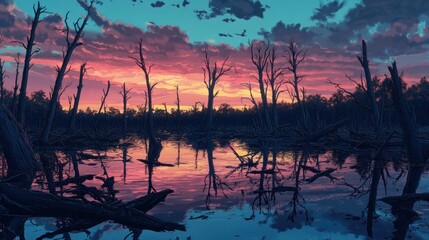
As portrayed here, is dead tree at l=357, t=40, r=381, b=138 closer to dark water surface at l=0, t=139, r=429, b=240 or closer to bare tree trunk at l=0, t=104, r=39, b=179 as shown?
dark water surface at l=0, t=139, r=429, b=240

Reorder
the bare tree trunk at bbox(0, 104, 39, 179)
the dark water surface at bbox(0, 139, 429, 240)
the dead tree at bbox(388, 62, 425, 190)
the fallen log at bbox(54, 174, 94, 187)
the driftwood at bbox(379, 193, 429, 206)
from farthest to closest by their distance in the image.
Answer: the dead tree at bbox(388, 62, 425, 190)
the bare tree trunk at bbox(0, 104, 39, 179)
the fallen log at bbox(54, 174, 94, 187)
the driftwood at bbox(379, 193, 429, 206)
the dark water surface at bbox(0, 139, 429, 240)

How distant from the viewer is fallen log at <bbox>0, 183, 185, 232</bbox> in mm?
3990

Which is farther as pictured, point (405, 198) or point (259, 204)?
point (259, 204)

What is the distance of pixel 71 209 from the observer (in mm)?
4152

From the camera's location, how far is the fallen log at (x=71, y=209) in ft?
13.1

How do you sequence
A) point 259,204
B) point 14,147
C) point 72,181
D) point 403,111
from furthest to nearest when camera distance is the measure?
point 403,111
point 14,147
point 72,181
point 259,204

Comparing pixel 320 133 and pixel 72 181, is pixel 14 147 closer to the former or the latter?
pixel 72 181

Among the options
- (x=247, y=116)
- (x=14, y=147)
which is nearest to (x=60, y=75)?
(x=14, y=147)

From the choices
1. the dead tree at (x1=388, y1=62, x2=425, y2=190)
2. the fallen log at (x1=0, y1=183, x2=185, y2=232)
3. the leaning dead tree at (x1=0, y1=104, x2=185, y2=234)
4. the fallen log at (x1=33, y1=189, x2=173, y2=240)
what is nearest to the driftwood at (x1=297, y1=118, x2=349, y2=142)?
the dead tree at (x1=388, y1=62, x2=425, y2=190)

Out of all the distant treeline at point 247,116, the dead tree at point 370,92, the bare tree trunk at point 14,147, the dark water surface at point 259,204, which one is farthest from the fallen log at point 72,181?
the distant treeline at point 247,116

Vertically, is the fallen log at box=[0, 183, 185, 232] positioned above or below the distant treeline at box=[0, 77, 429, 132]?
below

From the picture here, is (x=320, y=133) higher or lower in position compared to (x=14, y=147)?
higher

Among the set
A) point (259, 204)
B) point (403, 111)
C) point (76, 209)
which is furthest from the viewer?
point (403, 111)

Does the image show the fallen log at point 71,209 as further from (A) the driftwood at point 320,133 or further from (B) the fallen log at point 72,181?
(A) the driftwood at point 320,133
